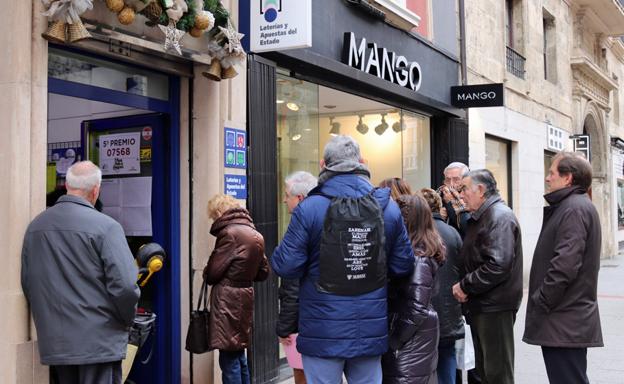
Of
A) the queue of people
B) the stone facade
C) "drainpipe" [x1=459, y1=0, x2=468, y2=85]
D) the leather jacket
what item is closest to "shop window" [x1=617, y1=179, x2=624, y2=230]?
the stone facade

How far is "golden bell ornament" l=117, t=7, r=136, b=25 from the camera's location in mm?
4461

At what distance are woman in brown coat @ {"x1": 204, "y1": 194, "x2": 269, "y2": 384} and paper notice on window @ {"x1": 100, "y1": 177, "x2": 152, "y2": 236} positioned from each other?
36.9 inches

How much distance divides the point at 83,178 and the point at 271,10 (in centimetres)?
294

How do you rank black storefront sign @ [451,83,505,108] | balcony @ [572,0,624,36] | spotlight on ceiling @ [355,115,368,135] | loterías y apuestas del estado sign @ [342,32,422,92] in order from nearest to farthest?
loterías y apuestas del estado sign @ [342,32,422,92], spotlight on ceiling @ [355,115,368,135], black storefront sign @ [451,83,505,108], balcony @ [572,0,624,36]

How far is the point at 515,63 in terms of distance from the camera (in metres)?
14.2

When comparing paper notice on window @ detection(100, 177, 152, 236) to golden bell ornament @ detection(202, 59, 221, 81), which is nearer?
golden bell ornament @ detection(202, 59, 221, 81)

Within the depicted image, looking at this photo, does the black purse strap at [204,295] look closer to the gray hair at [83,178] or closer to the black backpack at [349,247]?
the gray hair at [83,178]

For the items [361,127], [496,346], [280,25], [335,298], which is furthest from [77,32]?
[361,127]

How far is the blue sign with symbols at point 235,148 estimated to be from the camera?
5.92m

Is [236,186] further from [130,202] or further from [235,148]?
[130,202]

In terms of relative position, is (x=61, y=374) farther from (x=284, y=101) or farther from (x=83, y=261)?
(x=284, y=101)

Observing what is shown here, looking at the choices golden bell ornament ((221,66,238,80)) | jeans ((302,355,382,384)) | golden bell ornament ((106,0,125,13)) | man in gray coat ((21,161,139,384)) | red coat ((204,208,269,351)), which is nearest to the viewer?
jeans ((302,355,382,384))

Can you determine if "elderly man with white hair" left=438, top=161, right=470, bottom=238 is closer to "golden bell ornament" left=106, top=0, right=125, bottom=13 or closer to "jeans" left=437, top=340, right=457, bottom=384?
"jeans" left=437, top=340, right=457, bottom=384

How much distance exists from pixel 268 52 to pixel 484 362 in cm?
349
